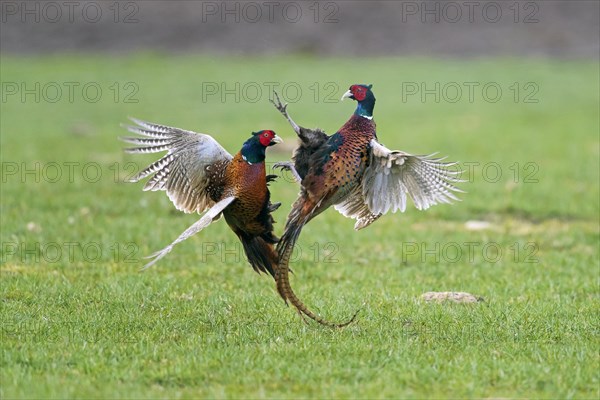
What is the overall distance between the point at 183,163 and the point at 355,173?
142 centimetres

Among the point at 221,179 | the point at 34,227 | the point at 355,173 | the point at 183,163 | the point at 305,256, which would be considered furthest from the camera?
the point at 34,227

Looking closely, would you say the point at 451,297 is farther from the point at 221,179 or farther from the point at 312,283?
the point at 221,179

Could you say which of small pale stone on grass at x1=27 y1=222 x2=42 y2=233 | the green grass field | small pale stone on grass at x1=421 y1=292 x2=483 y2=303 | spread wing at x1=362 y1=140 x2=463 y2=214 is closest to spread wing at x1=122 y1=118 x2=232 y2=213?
the green grass field

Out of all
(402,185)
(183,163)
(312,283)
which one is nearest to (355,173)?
(402,185)

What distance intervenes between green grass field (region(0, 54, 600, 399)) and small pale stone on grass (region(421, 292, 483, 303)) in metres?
0.14

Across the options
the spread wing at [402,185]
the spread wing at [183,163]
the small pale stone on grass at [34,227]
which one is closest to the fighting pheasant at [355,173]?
the spread wing at [402,185]

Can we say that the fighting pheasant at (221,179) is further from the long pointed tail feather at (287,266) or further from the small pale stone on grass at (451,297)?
the small pale stone on grass at (451,297)

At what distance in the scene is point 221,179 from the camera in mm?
7645

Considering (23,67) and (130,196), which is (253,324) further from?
(23,67)

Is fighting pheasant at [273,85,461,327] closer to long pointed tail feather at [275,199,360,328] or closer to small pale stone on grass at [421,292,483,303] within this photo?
long pointed tail feather at [275,199,360,328]

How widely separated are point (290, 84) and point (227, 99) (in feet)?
6.69

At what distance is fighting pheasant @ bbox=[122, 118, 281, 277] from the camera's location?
287 inches

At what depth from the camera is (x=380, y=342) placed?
6.64m

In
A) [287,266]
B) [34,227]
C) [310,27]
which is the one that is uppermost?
[310,27]
